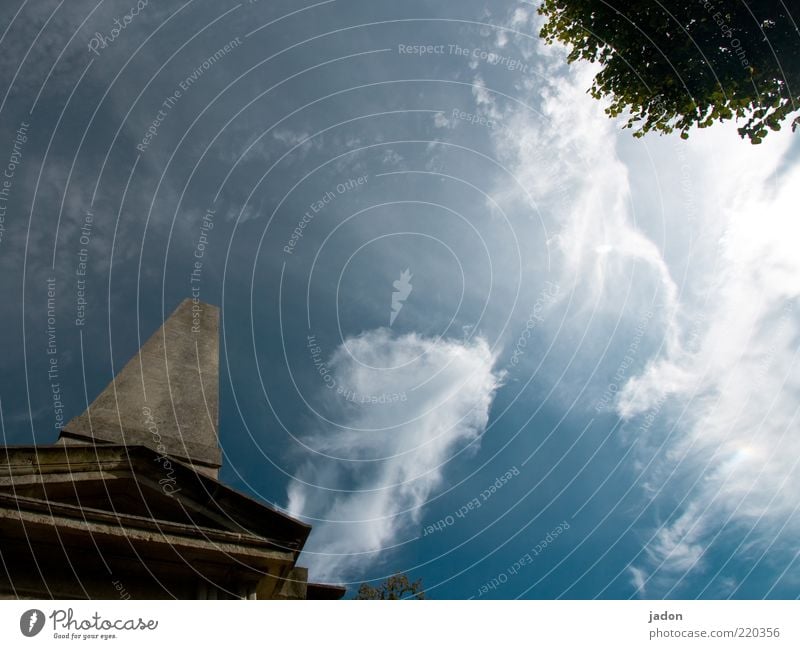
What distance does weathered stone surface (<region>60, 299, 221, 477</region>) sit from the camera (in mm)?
13906

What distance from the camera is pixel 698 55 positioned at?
33.7ft

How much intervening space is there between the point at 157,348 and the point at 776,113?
17.9m

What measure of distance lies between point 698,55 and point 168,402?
1634 centimetres

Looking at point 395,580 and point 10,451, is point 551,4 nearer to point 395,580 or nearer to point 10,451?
point 10,451

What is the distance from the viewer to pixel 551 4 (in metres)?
11.9
